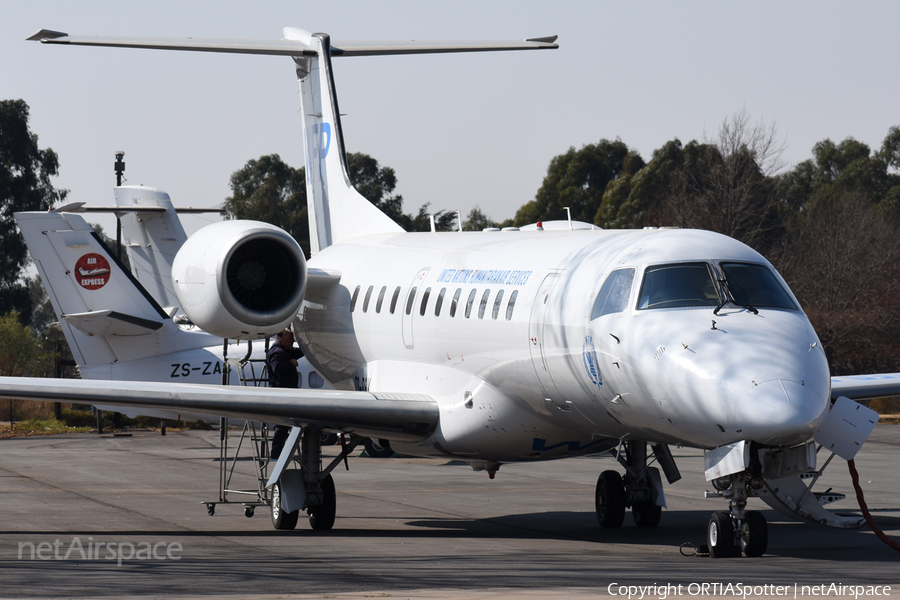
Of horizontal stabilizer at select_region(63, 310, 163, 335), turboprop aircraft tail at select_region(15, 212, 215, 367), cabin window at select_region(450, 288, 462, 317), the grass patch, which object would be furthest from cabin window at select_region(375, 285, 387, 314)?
the grass patch

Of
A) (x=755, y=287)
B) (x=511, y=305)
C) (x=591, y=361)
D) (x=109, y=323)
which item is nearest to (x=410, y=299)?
(x=511, y=305)

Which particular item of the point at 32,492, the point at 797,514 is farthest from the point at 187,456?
the point at 797,514

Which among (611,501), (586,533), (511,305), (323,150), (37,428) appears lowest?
(37,428)

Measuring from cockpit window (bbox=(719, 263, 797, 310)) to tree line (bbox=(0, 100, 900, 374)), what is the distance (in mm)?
21273

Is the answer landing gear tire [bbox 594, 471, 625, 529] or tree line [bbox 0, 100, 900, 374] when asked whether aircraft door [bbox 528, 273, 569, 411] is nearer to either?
landing gear tire [bbox 594, 471, 625, 529]

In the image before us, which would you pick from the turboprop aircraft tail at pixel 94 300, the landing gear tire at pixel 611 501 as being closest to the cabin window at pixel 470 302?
the landing gear tire at pixel 611 501

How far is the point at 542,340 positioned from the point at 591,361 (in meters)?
1.01

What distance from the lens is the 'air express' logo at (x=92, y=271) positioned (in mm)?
24422

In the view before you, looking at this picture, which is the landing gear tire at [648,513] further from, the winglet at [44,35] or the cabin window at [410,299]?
the winglet at [44,35]

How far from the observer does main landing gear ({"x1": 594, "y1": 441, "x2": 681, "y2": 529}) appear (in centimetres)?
1402

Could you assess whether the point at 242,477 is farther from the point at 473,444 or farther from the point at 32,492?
the point at 473,444

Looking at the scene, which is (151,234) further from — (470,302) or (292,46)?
(470,302)

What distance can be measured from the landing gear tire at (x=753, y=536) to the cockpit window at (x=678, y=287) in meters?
1.90

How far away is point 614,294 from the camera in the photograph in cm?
1099
